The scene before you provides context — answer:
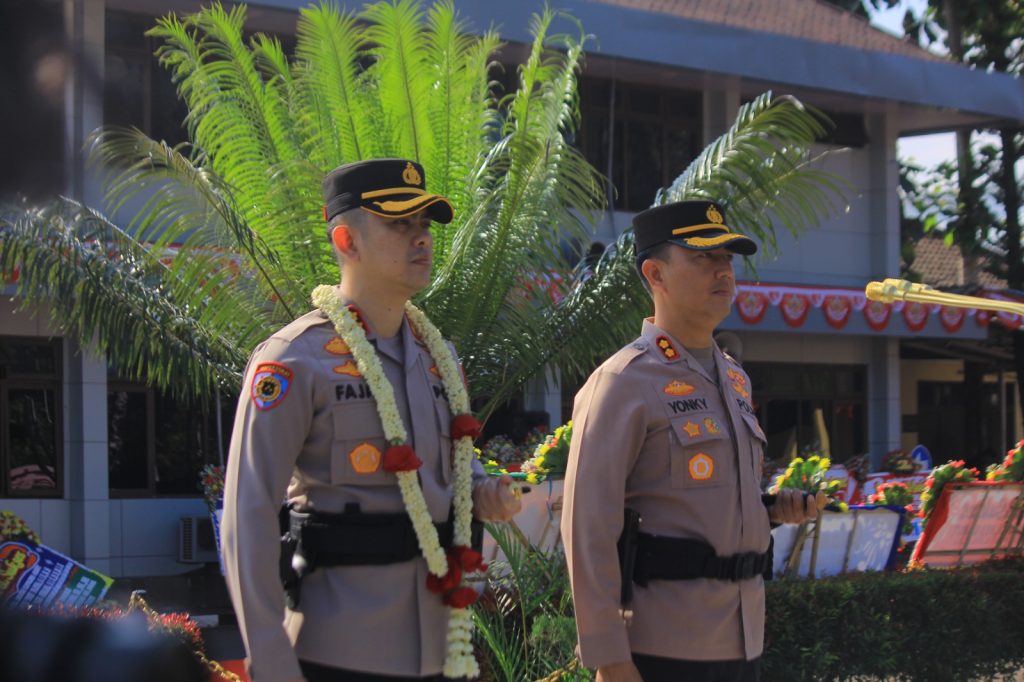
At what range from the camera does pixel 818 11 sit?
20.7 metres

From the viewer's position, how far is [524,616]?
17.4 ft

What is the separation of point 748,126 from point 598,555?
15.4 ft

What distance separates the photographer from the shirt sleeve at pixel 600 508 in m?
3.26

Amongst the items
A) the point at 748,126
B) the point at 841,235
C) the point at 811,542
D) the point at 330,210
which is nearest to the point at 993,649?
the point at 811,542

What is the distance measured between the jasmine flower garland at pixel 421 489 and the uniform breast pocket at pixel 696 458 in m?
0.58

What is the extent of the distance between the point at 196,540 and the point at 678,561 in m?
11.5

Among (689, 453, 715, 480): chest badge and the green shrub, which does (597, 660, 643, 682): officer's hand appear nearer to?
(689, 453, 715, 480): chest badge

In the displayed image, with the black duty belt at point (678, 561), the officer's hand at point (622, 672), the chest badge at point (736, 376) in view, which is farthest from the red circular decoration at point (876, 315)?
the officer's hand at point (622, 672)

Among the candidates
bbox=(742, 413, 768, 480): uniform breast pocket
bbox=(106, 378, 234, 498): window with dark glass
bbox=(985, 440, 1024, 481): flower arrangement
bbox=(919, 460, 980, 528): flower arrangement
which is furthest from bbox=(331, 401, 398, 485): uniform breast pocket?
bbox=(106, 378, 234, 498): window with dark glass

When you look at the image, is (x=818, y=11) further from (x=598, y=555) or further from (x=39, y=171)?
(x=39, y=171)

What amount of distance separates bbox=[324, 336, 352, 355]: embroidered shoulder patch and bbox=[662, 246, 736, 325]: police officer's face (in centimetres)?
103

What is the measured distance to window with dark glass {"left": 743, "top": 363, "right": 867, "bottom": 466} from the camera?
763 inches

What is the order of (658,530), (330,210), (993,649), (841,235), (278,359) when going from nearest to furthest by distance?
(278,359) < (330,210) < (658,530) < (993,649) < (841,235)

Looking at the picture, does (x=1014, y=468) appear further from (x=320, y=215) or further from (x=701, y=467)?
(x=701, y=467)
